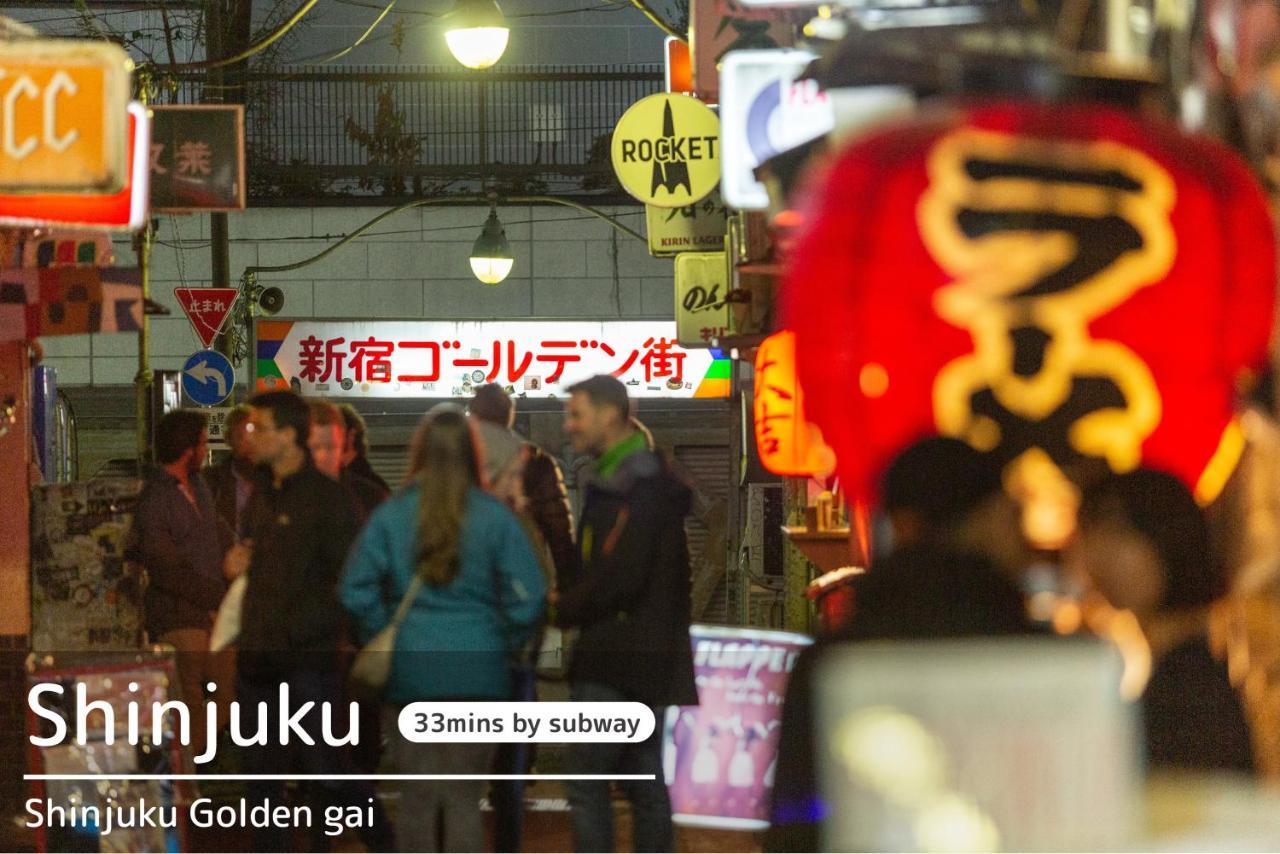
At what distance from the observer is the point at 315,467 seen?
327 inches

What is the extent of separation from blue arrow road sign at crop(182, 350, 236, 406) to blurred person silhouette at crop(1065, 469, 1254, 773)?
17089mm

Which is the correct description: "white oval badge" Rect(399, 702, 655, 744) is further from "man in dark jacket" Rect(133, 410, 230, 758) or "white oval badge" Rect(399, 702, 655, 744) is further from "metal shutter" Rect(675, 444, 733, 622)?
"metal shutter" Rect(675, 444, 733, 622)

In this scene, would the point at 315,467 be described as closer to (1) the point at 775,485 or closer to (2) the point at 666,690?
(2) the point at 666,690

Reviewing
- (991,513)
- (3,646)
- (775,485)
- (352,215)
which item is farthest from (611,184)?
(991,513)

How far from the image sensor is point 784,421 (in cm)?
1281

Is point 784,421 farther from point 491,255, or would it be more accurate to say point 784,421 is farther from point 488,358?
point 488,358

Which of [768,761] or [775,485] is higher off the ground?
[775,485]

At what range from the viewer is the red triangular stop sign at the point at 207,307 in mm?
20375

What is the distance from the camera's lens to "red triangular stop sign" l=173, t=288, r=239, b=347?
802 inches

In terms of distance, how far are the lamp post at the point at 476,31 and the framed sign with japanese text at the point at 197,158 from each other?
71.1 inches

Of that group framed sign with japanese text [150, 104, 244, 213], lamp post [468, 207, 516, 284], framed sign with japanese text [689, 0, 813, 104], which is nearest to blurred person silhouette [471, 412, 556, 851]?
framed sign with japanese text [689, 0, 813, 104]

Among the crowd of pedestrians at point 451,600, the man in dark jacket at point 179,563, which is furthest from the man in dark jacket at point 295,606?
the man in dark jacket at point 179,563

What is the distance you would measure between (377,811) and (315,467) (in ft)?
5.38

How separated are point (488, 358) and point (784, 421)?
599 inches
